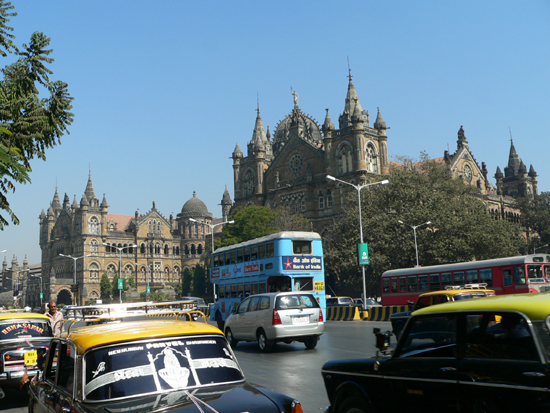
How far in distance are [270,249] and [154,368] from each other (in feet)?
63.1

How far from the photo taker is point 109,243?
351 ft

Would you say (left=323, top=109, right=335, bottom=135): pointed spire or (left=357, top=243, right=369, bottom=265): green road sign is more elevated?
(left=323, top=109, right=335, bottom=135): pointed spire

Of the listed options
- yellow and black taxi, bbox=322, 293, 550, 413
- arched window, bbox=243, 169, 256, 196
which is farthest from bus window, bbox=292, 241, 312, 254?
arched window, bbox=243, 169, 256, 196

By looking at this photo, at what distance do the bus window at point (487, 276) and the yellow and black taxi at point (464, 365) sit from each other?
2290 centimetres

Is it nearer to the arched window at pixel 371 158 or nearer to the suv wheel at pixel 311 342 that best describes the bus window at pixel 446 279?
the suv wheel at pixel 311 342

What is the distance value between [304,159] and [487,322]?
228 ft

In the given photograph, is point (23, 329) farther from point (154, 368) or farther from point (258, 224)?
point (258, 224)

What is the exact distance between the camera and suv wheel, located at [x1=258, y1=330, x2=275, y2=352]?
50.6 feet

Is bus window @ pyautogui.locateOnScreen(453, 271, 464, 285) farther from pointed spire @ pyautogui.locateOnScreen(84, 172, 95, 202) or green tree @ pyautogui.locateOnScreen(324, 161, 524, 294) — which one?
pointed spire @ pyautogui.locateOnScreen(84, 172, 95, 202)


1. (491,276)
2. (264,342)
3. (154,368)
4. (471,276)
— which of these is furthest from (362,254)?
(154,368)

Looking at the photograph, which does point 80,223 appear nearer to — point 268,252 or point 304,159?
point 304,159

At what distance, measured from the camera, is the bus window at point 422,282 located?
2969 cm

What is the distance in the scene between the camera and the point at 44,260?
115188 mm

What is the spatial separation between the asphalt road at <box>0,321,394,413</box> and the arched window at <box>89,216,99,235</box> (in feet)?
302
